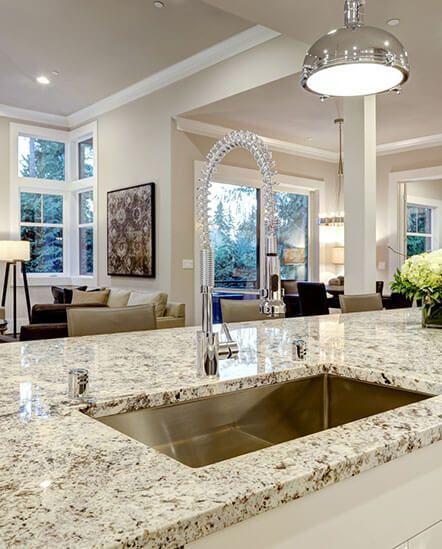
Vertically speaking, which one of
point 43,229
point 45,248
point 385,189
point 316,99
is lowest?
point 45,248

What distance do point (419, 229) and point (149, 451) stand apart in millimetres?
9725

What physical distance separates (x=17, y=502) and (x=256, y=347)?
116 cm

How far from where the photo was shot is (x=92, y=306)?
4.34m

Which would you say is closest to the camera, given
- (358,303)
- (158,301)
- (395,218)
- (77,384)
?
(77,384)

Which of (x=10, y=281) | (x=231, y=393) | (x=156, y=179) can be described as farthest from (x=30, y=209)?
(x=231, y=393)

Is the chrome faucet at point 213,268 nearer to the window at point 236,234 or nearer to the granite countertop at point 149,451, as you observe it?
the granite countertop at point 149,451

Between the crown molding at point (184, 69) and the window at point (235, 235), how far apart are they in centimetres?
160

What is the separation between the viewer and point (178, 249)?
6422mm

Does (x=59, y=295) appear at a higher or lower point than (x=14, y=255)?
lower

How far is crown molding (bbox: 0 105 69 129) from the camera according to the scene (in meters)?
7.60

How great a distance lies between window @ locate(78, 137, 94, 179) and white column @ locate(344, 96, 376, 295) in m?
4.48

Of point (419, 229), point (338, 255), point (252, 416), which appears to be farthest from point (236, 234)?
point (252, 416)

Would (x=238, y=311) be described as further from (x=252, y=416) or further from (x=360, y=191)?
(x=360, y=191)

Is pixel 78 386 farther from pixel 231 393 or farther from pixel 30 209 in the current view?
pixel 30 209
